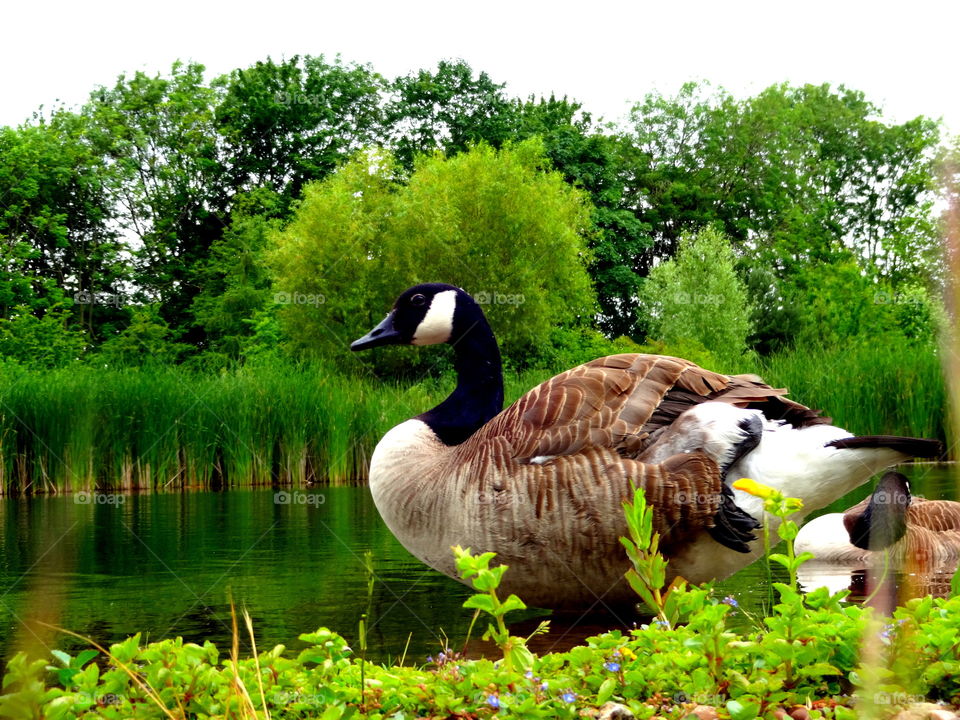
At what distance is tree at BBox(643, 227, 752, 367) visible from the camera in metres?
38.6

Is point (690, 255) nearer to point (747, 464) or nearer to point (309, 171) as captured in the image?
point (309, 171)

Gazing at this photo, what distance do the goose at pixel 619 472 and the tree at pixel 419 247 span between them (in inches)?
999

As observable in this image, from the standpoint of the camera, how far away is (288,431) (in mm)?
15797

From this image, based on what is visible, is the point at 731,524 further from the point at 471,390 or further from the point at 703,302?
the point at 703,302

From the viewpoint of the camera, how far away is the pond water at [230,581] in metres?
4.88

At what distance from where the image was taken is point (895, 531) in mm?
6668
